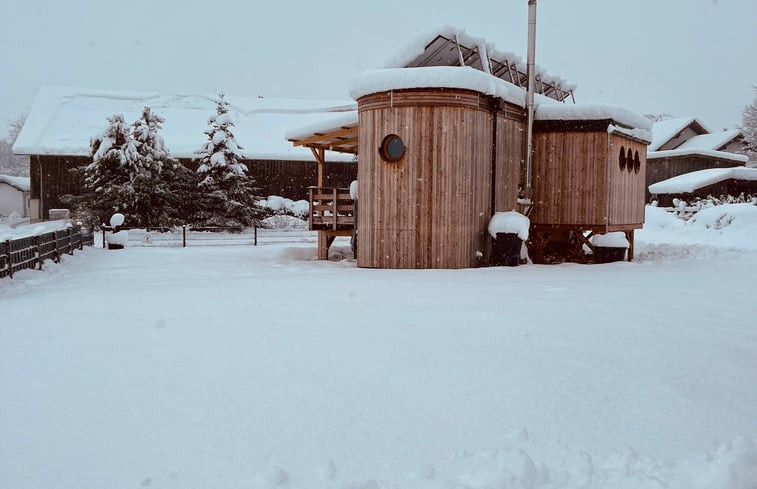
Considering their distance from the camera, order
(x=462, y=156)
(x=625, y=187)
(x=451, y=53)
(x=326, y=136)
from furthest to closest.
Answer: (x=326, y=136) < (x=625, y=187) < (x=451, y=53) < (x=462, y=156)

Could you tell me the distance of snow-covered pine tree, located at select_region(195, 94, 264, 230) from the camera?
24.5 meters

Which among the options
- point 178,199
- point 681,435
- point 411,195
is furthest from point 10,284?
point 178,199

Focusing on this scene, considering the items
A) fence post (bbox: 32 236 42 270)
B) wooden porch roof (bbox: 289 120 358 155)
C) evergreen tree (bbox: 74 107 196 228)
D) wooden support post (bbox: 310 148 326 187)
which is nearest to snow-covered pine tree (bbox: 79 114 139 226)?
evergreen tree (bbox: 74 107 196 228)

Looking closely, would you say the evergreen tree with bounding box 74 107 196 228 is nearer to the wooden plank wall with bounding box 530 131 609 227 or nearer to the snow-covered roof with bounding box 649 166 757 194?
the wooden plank wall with bounding box 530 131 609 227

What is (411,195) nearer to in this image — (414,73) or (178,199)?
(414,73)

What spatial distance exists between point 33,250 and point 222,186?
1379 centimetres

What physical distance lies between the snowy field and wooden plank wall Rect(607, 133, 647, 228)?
240 inches

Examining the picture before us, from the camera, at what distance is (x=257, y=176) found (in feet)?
99.2

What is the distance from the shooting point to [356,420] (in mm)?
3646

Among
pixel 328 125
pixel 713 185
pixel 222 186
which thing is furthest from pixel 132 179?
pixel 713 185

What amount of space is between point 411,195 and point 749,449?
906cm

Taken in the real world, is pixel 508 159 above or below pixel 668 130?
below

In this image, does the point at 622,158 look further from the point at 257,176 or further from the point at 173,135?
the point at 173,135

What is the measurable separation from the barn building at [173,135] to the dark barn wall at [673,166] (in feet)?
61.1
